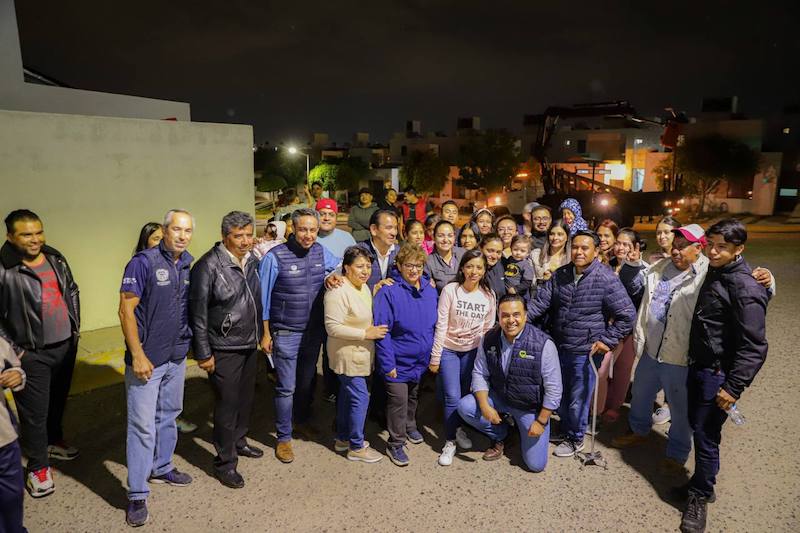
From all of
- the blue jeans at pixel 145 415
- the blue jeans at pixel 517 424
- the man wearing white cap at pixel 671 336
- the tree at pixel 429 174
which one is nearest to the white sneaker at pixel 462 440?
the blue jeans at pixel 517 424

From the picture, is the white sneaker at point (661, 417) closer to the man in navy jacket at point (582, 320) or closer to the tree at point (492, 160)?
the man in navy jacket at point (582, 320)

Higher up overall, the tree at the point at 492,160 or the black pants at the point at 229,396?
the tree at the point at 492,160

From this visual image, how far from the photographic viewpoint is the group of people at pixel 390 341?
148 inches

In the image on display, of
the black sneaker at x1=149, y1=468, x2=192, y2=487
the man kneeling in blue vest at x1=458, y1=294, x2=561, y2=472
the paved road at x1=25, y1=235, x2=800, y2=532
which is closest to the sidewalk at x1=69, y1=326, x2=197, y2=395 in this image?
the paved road at x1=25, y1=235, x2=800, y2=532

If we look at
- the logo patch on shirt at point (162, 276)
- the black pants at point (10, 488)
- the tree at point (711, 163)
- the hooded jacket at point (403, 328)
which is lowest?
the black pants at point (10, 488)

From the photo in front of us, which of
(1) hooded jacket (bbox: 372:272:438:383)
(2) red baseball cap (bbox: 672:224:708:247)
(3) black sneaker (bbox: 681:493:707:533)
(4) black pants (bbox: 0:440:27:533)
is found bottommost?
(3) black sneaker (bbox: 681:493:707:533)

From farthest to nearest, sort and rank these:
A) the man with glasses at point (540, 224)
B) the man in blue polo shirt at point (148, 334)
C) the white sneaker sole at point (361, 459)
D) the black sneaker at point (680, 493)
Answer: the man with glasses at point (540, 224) < the white sneaker sole at point (361, 459) < the black sneaker at point (680, 493) < the man in blue polo shirt at point (148, 334)

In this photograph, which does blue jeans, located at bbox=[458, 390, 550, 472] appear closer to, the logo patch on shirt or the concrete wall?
the logo patch on shirt

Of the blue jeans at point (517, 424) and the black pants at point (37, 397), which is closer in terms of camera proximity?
the black pants at point (37, 397)

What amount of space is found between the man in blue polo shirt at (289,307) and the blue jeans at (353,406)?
1.55 feet

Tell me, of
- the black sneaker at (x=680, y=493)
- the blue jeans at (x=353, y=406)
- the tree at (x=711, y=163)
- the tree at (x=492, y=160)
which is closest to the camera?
the black sneaker at (x=680, y=493)

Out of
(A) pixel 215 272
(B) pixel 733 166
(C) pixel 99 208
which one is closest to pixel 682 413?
(A) pixel 215 272

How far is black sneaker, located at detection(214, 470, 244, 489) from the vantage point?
4.19 metres

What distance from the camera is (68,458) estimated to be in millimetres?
4508
